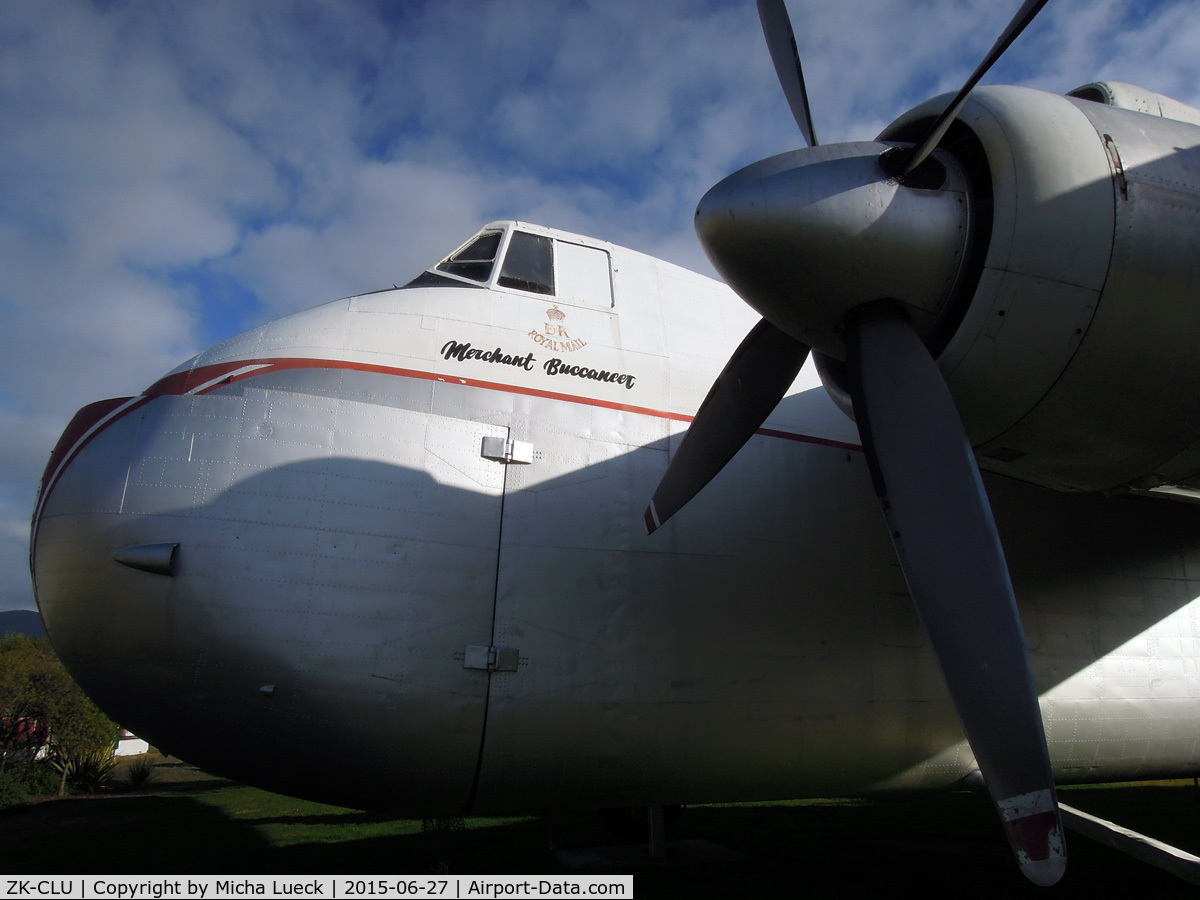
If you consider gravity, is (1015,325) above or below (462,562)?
above

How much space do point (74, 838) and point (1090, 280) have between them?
1806 centimetres

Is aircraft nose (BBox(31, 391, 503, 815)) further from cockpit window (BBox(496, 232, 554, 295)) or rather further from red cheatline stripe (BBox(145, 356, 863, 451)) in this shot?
cockpit window (BBox(496, 232, 554, 295))

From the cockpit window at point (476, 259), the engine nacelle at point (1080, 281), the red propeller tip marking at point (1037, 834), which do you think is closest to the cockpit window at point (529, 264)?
the cockpit window at point (476, 259)

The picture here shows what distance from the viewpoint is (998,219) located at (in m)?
4.39

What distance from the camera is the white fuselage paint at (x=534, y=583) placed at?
5.44 metres

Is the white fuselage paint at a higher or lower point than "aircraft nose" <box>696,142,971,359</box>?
lower

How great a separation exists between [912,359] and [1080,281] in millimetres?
984

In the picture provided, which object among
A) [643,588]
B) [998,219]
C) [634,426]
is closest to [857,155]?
[998,219]

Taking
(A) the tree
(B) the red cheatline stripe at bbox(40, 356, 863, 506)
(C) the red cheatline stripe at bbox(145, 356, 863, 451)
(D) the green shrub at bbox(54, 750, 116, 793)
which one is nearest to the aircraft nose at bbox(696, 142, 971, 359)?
(C) the red cheatline stripe at bbox(145, 356, 863, 451)

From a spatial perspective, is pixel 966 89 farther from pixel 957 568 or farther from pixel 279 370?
pixel 279 370

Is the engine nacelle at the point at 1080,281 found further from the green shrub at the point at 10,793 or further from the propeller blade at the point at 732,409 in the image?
the green shrub at the point at 10,793

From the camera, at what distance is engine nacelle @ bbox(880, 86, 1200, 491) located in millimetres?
4270

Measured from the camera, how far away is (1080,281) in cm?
428

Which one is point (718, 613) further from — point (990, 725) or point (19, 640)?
point (19, 640)
